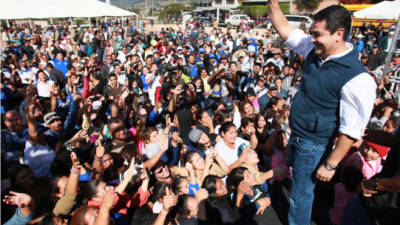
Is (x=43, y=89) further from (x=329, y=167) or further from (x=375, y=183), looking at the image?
(x=375, y=183)

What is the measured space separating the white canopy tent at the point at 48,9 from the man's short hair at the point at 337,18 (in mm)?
8943

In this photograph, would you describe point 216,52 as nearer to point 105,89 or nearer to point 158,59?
point 158,59

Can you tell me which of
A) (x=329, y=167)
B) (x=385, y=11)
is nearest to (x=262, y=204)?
(x=329, y=167)

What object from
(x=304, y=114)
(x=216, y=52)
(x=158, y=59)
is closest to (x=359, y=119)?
(x=304, y=114)

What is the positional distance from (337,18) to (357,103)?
550mm

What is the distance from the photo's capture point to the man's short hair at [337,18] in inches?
63.3

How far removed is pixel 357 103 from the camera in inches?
60.5

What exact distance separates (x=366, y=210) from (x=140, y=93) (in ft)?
17.4

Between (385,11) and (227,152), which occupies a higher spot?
(385,11)

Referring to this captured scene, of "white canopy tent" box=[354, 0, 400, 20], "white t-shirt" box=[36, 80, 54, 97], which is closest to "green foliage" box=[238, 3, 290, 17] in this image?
"white canopy tent" box=[354, 0, 400, 20]

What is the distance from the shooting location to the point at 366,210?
1944 millimetres

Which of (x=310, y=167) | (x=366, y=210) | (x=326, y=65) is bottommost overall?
(x=366, y=210)

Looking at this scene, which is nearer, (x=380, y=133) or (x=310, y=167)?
(x=310, y=167)

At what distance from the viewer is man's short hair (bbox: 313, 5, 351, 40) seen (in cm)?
161
